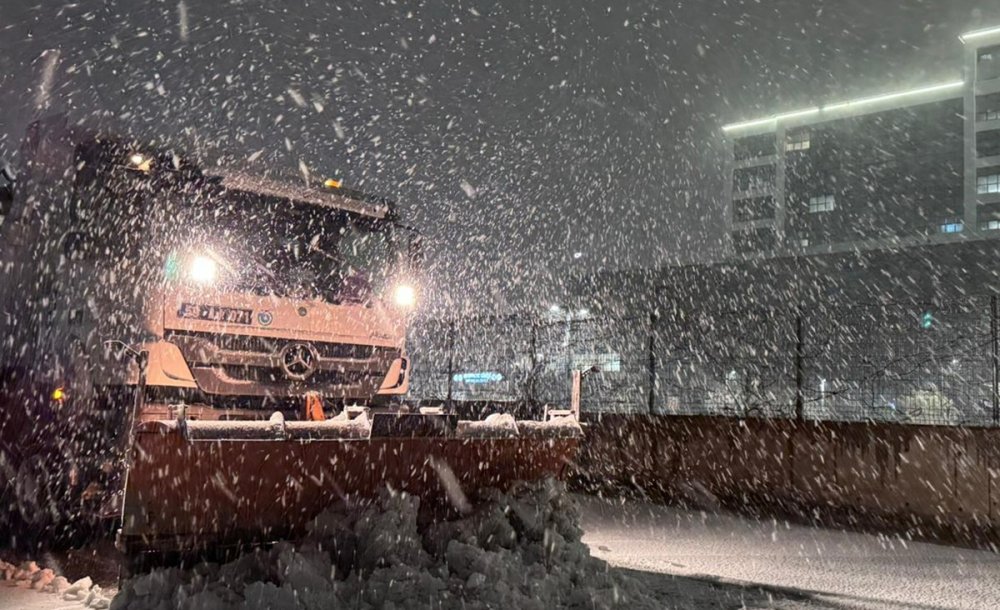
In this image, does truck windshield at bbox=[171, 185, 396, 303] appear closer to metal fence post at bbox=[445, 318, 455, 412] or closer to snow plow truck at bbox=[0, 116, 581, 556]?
snow plow truck at bbox=[0, 116, 581, 556]

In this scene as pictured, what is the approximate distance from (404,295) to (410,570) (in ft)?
11.6

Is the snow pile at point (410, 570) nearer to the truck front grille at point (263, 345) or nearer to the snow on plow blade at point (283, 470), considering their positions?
the snow on plow blade at point (283, 470)

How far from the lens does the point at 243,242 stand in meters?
6.87

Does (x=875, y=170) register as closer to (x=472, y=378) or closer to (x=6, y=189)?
(x=472, y=378)

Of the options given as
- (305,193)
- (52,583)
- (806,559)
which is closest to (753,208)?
(806,559)

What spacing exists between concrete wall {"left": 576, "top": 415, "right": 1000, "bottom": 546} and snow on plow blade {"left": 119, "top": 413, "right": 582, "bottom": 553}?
4.68 metres

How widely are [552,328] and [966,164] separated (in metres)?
46.3

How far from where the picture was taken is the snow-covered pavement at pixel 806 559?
6.03 metres

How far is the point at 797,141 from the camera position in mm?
58812

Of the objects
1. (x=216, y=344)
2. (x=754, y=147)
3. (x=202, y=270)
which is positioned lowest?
(x=216, y=344)

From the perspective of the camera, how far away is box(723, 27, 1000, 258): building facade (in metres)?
48.6

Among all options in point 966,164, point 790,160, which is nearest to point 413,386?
point 966,164

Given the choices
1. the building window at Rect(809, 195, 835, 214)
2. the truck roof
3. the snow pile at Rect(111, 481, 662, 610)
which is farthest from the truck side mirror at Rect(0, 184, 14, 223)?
the building window at Rect(809, 195, 835, 214)

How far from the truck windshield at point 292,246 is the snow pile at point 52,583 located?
7.87ft
